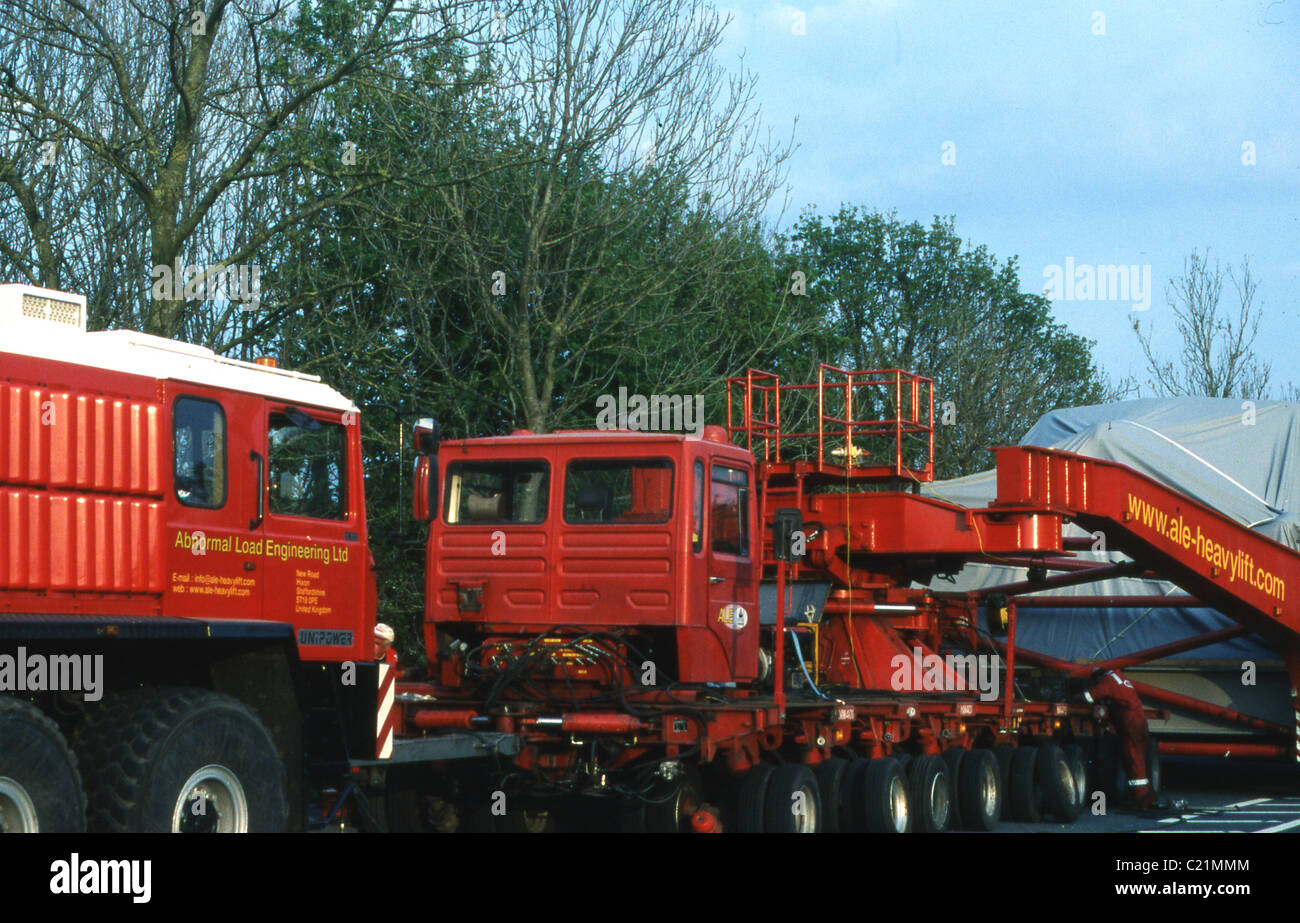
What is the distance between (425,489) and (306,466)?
992mm

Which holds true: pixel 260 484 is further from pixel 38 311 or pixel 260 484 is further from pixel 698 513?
pixel 698 513

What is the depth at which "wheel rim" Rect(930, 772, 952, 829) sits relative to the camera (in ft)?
47.0

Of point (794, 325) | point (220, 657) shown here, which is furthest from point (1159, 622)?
point (220, 657)

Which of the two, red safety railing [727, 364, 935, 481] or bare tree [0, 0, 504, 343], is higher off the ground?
bare tree [0, 0, 504, 343]

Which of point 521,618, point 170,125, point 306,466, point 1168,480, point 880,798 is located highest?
point 170,125

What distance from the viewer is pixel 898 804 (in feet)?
44.9

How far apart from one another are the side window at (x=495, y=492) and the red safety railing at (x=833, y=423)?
227cm

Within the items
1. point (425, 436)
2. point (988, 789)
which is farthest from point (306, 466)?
point (988, 789)

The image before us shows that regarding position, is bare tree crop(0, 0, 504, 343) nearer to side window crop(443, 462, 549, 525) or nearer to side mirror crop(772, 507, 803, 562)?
side window crop(443, 462, 549, 525)

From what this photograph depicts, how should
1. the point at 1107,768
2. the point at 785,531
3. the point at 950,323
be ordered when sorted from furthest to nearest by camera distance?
the point at 950,323, the point at 1107,768, the point at 785,531

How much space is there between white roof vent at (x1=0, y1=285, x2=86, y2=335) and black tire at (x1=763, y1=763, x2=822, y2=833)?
618 centimetres

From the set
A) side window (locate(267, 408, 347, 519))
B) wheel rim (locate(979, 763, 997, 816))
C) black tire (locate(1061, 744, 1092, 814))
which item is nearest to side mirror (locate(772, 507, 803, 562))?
side window (locate(267, 408, 347, 519))

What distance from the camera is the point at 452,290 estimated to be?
2108 cm

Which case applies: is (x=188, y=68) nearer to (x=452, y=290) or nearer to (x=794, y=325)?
(x=452, y=290)
